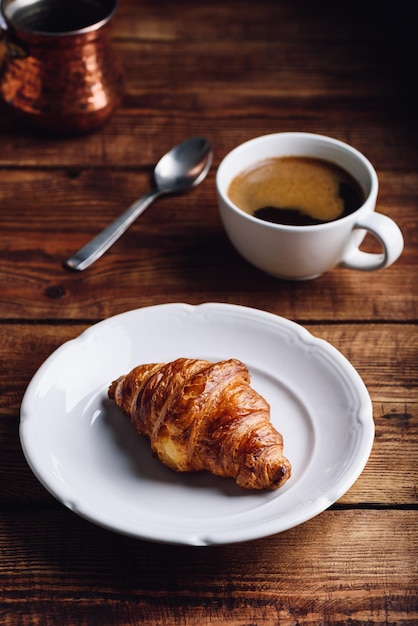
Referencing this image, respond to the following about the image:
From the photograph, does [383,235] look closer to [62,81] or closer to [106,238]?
[106,238]

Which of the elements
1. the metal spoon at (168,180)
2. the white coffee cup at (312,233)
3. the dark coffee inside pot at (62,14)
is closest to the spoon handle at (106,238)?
the metal spoon at (168,180)

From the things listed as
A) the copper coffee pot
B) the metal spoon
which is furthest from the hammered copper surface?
the metal spoon

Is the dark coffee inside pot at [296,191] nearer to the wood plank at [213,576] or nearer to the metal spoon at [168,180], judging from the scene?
the metal spoon at [168,180]

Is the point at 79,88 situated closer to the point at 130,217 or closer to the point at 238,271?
the point at 130,217

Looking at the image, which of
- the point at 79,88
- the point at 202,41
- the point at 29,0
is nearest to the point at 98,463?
the point at 79,88

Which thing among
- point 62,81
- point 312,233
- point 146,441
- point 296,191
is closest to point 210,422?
point 146,441

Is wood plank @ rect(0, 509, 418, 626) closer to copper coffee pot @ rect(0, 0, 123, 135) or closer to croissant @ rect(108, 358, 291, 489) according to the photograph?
croissant @ rect(108, 358, 291, 489)
